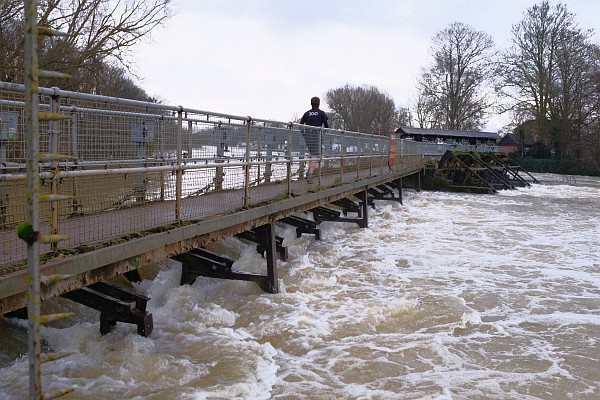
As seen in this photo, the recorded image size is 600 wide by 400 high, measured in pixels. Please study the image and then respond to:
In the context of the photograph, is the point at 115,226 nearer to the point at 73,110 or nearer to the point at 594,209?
the point at 73,110

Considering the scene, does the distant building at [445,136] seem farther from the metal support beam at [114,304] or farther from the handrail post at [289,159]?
the metal support beam at [114,304]

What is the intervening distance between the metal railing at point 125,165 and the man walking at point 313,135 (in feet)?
2.53

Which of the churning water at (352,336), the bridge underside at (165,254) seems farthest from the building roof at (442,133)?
the bridge underside at (165,254)

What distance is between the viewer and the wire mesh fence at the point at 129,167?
4406mm

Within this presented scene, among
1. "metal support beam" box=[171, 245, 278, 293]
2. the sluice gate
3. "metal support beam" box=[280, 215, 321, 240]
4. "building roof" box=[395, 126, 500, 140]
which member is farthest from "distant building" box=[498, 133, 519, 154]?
"metal support beam" box=[171, 245, 278, 293]

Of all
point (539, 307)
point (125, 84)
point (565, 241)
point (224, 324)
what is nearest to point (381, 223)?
point (565, 241)

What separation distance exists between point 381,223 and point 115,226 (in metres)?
11.7

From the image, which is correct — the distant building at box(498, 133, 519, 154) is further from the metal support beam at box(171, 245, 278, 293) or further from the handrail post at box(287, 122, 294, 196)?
the metal support beam at box(171, 245, 278, 293)

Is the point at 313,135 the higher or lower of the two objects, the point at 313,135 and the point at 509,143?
the lower

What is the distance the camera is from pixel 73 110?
5.77m

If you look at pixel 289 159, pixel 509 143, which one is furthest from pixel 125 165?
pixel 509 143

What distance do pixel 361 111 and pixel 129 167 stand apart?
210ft

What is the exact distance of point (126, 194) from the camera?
232 inches

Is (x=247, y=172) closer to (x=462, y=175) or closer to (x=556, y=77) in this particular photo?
(x=462, y=175)
